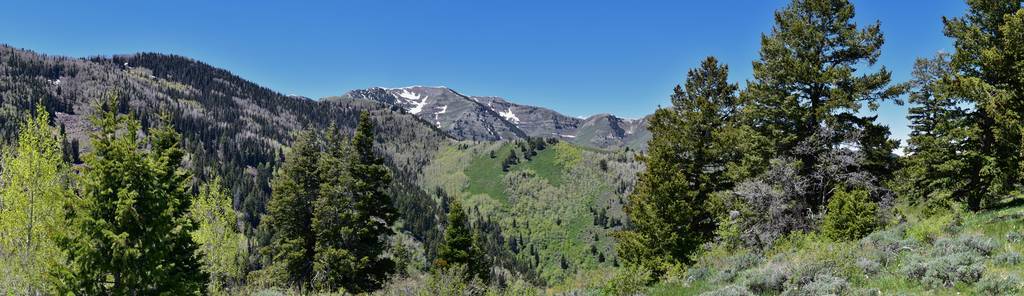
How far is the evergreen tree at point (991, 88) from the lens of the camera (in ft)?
59.3

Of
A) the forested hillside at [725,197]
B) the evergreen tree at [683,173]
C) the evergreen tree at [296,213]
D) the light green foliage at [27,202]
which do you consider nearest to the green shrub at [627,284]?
the forested hillside at [725,197]

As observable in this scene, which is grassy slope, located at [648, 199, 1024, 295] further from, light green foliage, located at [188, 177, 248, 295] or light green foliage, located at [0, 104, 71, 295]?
light green foliage, located at [188, 177, 248, 295]

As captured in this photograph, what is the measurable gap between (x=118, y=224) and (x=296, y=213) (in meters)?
15.5

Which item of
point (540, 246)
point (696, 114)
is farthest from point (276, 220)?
point (540, 246)

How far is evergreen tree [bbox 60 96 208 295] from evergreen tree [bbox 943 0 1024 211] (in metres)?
27.6

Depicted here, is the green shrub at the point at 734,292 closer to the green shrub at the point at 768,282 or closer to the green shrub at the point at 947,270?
the green shrub at the point at 768,282

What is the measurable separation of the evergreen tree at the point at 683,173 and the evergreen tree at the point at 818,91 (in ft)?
9.67

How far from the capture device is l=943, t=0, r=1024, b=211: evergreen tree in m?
18.1

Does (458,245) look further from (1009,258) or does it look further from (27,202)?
(1009,258)

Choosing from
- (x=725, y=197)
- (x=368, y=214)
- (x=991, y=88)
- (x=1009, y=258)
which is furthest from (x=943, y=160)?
(x=368, y=214)

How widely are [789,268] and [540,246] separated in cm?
17914

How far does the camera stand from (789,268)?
12172mm

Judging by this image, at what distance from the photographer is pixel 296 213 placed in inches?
1169

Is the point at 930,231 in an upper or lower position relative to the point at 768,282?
upper
